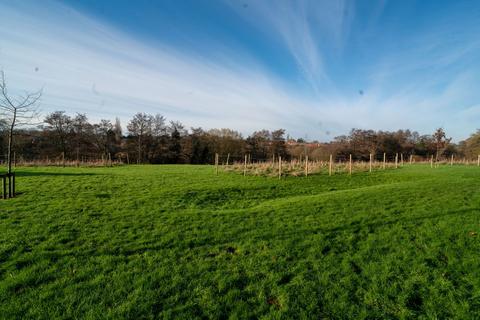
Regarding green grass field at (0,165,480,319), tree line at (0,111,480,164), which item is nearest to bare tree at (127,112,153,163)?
tree line at (0,111,480,164)

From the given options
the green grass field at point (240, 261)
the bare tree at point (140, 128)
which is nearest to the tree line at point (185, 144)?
the bare tree at point (140, 128)

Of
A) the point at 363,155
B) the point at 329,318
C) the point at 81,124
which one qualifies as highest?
the point at 81,124

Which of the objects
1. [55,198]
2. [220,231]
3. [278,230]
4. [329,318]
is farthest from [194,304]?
[55,198]

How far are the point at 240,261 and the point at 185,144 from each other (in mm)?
53119

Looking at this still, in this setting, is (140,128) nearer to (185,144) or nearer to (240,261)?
(185,144)

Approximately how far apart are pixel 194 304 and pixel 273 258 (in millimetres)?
1983

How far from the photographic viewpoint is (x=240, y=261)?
16.1ft

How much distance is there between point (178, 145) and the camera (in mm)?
56250

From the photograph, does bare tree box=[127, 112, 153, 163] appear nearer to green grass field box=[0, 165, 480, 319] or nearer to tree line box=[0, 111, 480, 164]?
tree line box=[0, 111, 480, 164]

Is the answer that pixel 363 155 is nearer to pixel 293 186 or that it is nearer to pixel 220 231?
pixel 293 186

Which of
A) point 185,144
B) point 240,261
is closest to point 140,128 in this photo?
point 185,144

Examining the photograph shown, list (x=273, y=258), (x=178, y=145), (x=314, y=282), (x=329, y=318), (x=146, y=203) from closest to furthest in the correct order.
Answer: (x=329, y=318), (x=314, y=282), (x=273, y=258), (x=146, y=203), (x=178, y=145)

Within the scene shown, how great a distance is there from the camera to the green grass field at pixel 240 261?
3.59 metres

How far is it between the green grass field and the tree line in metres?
45.0
